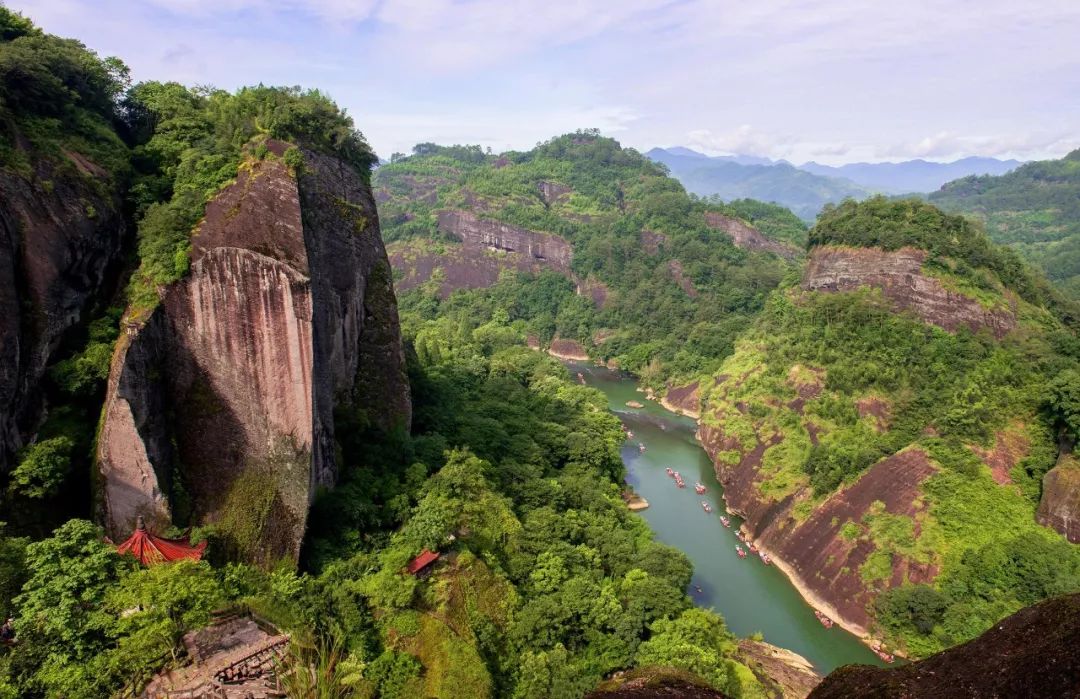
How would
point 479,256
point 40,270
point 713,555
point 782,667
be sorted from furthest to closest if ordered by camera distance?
point 479,256 → point 713,555 → point 782,667 → point 40,270

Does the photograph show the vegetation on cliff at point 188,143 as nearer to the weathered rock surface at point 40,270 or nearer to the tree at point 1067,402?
the weathered rock surface at point 40,270

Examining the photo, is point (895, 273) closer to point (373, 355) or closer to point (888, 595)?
point (888, 595)

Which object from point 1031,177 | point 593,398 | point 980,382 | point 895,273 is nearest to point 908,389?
point 980,382

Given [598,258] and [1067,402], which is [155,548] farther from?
[598,258]

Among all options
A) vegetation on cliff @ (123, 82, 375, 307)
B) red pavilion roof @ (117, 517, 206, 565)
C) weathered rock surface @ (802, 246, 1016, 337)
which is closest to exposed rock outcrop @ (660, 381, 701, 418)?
weathered rock surface @ (802, 246, 1016, 337)

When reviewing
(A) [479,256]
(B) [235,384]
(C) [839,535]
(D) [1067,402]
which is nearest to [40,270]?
(B) [235,384]

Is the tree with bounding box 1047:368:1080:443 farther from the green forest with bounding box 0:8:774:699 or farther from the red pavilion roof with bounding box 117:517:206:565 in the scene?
the red pavilion roof with bounding box 117:517:206:565
